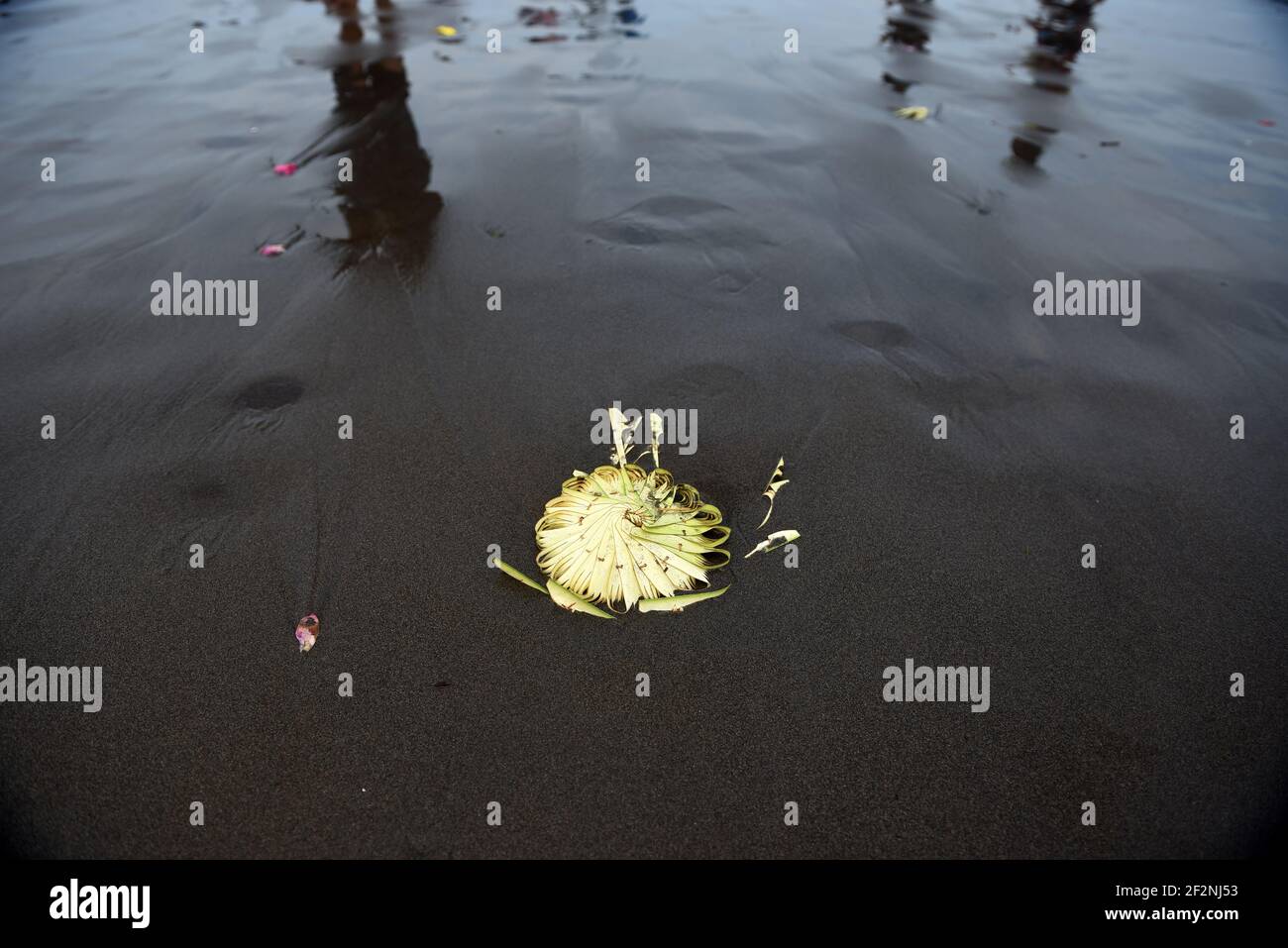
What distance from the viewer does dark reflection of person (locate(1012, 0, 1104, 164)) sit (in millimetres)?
5664

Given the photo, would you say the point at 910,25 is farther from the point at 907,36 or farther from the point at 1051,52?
the point at 1051,52

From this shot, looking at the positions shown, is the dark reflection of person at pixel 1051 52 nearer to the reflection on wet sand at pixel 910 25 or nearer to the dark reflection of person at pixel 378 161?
the reflection on wet sand at pixel 910 25

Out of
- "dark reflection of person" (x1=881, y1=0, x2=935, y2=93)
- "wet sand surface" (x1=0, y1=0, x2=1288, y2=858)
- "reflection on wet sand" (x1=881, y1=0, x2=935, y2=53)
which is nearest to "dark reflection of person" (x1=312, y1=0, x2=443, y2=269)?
"wet sand surface" (x1=0, y1=0, x2=1288, y2=858)

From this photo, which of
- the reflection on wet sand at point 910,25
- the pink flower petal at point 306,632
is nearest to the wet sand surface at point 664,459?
the pink flower petal at point 306,632

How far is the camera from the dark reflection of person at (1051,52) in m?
5.66

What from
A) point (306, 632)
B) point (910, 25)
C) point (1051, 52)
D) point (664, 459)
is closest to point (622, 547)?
point (664, 459)

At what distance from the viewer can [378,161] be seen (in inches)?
203

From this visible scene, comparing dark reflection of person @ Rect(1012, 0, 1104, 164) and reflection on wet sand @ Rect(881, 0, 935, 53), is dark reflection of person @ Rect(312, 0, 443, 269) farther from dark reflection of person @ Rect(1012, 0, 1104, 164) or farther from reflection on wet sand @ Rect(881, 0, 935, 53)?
reflection on wet sand @ Rect(881, 0, 935, 53)

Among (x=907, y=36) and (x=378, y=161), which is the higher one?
(x=907, y=36)

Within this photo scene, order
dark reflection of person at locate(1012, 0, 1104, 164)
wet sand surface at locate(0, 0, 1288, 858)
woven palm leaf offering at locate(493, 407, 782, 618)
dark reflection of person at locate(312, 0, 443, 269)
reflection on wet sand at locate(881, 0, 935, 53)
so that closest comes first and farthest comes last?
wet sand surface at locate(0, 0, 1288, 858) → woven palm leaf offering at locate(493, 407, 782, 618) → dark reflection of person at locate(312, 0, 443, 269) → dark reflection of person at locate(1012, 0, 1104, 164) → reflection on wet sand at locate(881, 0, 935, 53)

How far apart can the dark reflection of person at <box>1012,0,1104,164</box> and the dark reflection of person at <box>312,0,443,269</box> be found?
418 cm

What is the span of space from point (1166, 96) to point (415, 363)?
6.63 m

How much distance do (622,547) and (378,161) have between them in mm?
3871
